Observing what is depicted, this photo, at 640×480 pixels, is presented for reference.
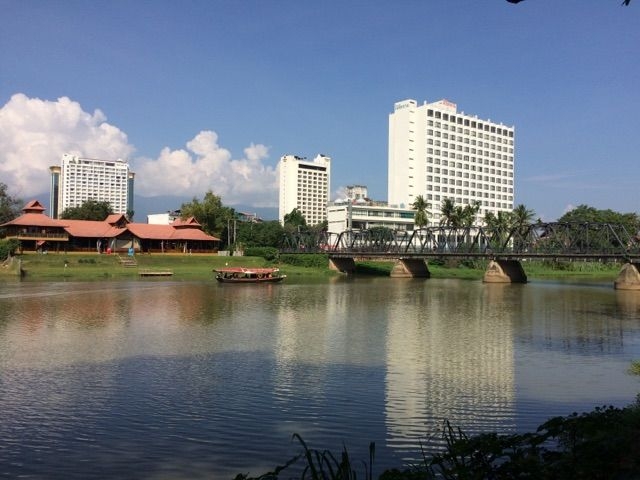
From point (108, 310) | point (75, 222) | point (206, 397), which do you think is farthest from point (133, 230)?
point (206, 397)

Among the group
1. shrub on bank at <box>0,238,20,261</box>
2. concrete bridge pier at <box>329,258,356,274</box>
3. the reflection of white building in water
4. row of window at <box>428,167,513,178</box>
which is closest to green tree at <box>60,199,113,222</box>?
shrub on bank at <box>0,238,20,261</box>

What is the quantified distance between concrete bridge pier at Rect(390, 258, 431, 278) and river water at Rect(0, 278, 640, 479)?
5774 cm

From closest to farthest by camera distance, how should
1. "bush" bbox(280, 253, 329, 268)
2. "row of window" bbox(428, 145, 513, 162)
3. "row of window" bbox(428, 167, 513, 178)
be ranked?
"bush" bbox(280, 253, 329, 268)
"row of window" bbox(428, 145, 513, 162)
"row of window" bbox(428, 167, 513, 178)

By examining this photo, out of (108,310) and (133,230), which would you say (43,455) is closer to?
(108,310)

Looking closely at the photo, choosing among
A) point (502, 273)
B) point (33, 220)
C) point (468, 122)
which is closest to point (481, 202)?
point (468, 122)

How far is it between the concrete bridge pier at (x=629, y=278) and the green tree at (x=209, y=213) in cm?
7110

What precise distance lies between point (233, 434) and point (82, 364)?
10.5m

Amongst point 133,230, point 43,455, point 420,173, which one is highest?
point 420,173

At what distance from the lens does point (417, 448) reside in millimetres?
13188

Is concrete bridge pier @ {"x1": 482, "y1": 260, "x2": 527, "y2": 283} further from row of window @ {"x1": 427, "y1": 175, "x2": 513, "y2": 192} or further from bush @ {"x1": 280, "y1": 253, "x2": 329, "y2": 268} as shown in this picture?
row of window @ {"x1": 427, "y1": 175, "x2": 513, "y2": 192}

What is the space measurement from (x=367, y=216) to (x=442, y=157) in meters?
35.0

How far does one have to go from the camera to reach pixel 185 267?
88812mm

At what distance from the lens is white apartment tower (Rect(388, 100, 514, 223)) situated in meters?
164

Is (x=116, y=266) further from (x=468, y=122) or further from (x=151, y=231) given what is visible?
(x=468, y=122)
